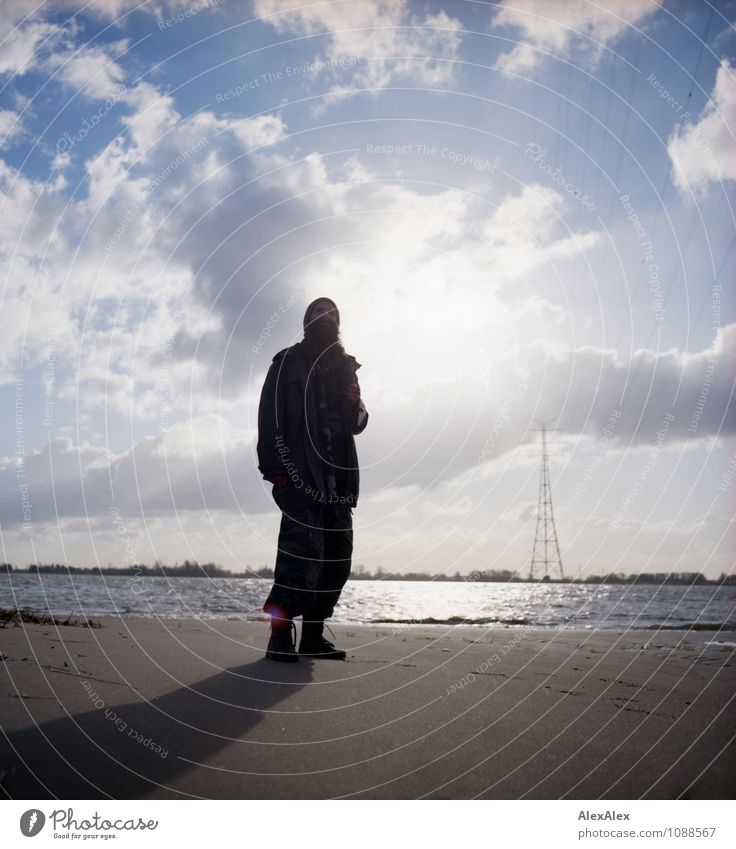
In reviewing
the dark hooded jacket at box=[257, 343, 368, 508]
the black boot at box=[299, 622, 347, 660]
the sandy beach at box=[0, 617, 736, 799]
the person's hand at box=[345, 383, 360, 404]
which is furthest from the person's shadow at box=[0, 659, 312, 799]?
the person's hand at box=[345, 383, 360, 404]

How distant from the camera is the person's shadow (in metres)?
2.41

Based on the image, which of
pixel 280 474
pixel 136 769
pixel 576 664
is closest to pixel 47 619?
pixel 280 474

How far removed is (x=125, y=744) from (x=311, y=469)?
353 centimetres

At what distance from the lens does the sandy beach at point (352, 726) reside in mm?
2537

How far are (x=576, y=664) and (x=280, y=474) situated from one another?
3117 millimetres

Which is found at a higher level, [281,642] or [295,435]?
[295,435]

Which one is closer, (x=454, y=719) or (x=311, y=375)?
(x=454, y=719)

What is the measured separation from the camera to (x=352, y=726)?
3406mm

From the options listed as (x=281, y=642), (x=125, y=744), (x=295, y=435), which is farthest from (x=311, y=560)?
(x=125, y=744)

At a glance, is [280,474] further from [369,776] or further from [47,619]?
[47,619]

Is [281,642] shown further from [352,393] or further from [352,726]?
[352,726]

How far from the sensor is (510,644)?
7719 mm

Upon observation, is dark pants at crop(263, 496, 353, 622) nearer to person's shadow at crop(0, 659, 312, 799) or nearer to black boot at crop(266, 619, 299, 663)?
black boot at crop(266, 619, 299, 663)

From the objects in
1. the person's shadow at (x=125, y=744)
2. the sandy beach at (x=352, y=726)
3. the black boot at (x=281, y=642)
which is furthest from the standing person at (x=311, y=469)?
the person's shadow at (x=125, y=744)
